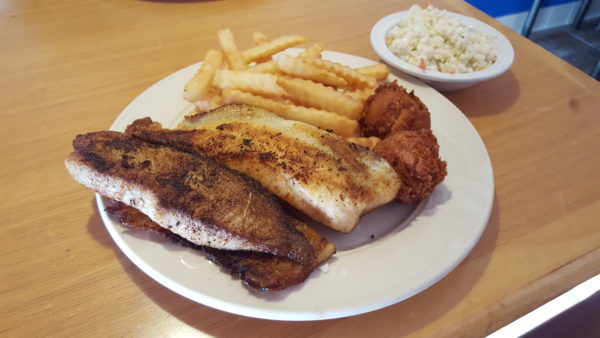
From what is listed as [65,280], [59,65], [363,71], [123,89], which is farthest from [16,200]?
[363,71]

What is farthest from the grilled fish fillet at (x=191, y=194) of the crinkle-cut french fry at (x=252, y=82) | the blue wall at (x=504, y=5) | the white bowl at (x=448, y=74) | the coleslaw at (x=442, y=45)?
the blue wall at (x=504, y=5)

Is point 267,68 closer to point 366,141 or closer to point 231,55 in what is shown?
point 231,55

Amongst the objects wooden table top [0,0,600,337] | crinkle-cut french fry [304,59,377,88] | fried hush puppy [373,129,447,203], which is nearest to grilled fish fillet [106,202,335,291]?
wooden table top [0,0,600,337]

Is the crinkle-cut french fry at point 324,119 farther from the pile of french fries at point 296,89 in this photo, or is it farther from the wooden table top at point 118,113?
the wooden table top at point 118,113

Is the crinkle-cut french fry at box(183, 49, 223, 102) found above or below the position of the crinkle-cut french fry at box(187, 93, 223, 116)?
above

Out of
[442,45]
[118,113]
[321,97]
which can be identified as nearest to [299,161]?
[321,97]

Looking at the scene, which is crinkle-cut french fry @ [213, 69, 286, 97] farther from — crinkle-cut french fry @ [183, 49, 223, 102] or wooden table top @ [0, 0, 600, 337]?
wooden table top @ [0, 0, 600, 337]

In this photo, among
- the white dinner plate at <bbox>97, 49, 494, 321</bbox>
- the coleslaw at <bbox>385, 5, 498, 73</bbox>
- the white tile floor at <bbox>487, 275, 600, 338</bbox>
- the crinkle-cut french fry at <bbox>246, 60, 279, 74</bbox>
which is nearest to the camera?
the white dinner plate at <bbox>97, 49, 494, 321</bbox>
